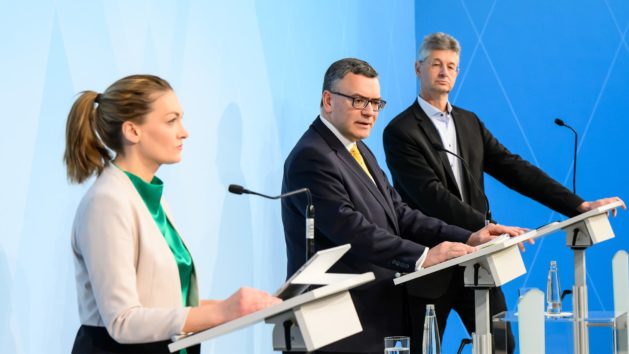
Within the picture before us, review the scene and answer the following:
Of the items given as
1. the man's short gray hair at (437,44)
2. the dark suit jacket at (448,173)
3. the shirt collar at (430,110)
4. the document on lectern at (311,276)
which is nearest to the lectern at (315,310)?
the document on lectern at (311,276)

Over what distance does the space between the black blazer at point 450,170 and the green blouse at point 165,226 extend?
1852 mm

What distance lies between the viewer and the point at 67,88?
327 centimetres

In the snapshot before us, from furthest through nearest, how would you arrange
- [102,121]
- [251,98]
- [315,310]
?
[251,98] < [102,121] < [315,310]

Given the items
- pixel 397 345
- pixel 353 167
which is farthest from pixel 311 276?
pixel 353 167

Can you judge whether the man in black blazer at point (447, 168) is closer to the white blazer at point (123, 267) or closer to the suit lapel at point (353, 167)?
the suit lapel at point (353, 167)

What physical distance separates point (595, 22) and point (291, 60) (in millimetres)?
2208

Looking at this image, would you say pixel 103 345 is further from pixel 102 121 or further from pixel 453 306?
pixel 453 306

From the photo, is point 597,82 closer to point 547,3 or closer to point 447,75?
point 547,3

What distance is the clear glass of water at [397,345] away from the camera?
9.84ft

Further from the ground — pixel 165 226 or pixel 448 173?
pixel 448 173

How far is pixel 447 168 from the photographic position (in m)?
4.51

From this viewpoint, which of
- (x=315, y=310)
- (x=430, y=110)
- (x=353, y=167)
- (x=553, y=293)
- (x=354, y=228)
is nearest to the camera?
(x=315, y=310)

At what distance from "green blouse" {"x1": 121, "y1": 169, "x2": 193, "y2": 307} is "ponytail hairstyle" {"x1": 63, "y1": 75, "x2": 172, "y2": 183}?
99mm

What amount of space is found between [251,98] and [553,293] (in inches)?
63.0
